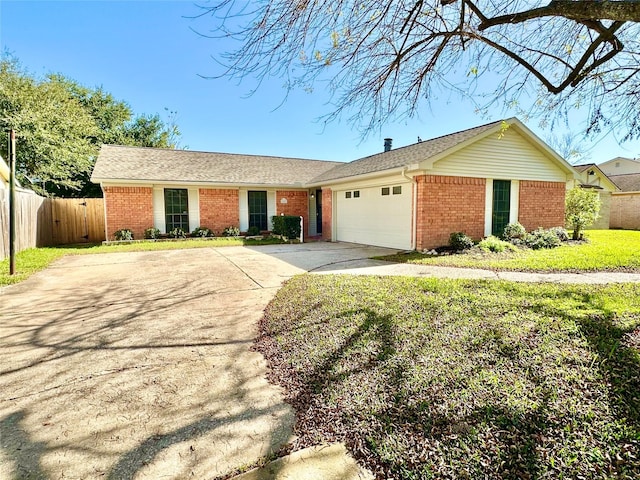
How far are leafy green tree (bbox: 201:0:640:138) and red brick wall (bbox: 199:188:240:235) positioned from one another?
40.1 feet

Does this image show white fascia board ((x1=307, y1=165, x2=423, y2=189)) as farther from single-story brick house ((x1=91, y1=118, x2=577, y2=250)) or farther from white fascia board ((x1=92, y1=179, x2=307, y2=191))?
white fascia board ((x1=92, y1=179, x2=307, y2=191))

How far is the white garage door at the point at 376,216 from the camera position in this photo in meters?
11.0

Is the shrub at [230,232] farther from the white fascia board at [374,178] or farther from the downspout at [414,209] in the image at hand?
the downspout at [414,209]

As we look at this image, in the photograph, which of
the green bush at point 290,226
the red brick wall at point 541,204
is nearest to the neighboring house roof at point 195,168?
the green bush at point 290,226

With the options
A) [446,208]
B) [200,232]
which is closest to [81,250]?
[200,232]

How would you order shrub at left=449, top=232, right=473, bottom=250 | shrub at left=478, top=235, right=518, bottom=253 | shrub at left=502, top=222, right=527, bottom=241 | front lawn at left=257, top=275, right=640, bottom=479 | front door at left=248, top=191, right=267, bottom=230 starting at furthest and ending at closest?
front door at left=248, top=191, right=267, bottom=230, shrub at left=502, top=222, right=527, bottom=241, shrub at left=449, top=232, right=473, bottom=250, shrub at left=478, top=235, right=518, bottom=253, front lawn at left=257, top=275, right=640, bottom=479

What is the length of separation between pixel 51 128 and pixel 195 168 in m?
9.14

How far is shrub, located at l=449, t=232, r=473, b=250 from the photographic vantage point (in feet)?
33.4

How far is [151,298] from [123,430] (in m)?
Result: 3.78

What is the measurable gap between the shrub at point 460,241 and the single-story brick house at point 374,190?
376 millimetres

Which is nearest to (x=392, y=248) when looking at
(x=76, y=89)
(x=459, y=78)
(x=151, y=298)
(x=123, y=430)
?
(x=459, y=78)

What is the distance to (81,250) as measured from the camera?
12156mm

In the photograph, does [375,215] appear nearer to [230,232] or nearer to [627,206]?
[230,232]

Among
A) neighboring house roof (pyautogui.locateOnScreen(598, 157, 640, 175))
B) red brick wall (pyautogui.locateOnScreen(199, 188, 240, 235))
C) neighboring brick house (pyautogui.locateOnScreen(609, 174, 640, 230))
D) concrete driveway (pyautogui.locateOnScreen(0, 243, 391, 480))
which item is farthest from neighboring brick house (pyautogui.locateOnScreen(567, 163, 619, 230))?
concrete driveway (pyautogui.locateOnScreen(0, 243, 391, 480))
